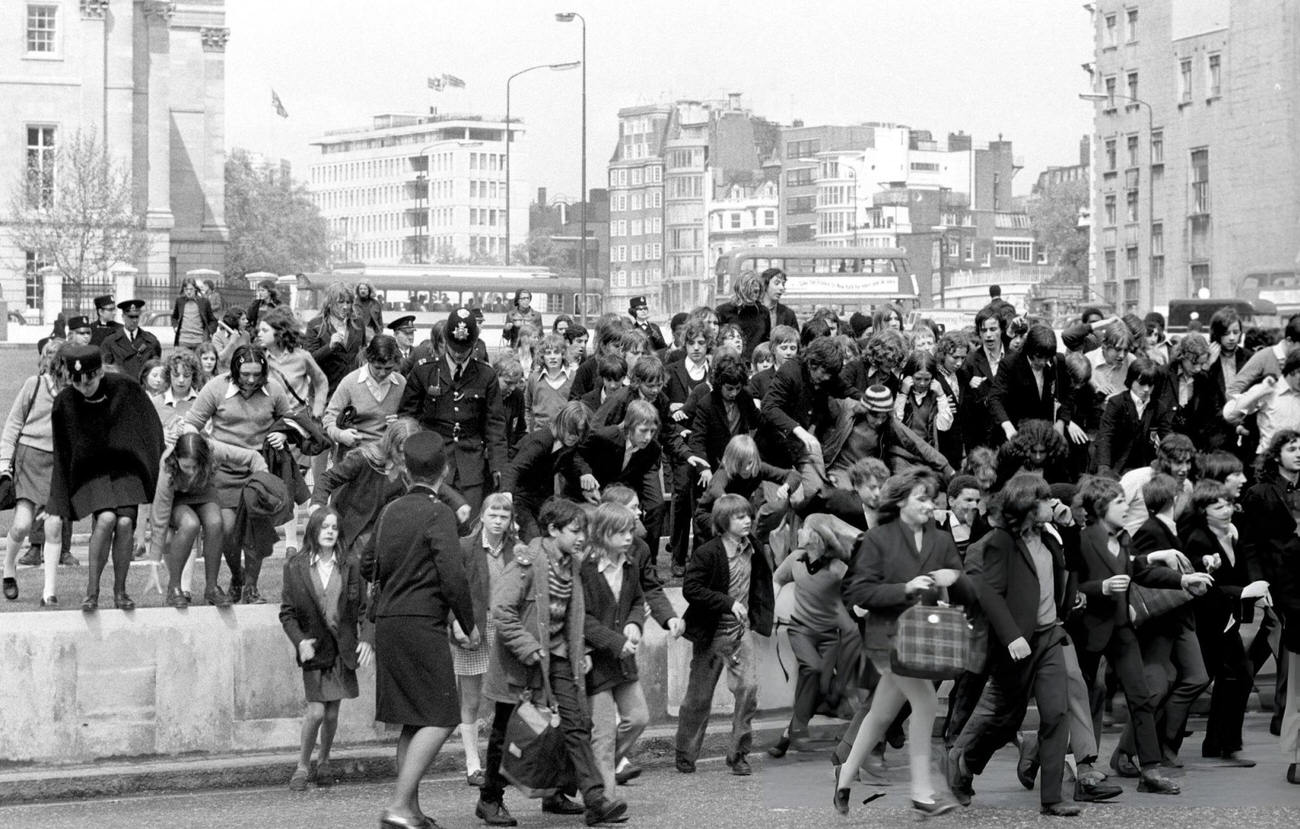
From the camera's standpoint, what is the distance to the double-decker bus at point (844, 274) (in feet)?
236

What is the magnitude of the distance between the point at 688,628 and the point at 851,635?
0.99 m

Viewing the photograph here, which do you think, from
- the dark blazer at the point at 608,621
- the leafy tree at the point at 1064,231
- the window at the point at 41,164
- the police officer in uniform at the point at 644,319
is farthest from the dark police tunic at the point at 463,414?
the leafy tree at the point at 1064,231

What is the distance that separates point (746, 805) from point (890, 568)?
5.20ft

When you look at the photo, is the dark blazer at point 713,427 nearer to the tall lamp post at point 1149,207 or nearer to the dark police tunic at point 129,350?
the dark police tunic at point 129,350

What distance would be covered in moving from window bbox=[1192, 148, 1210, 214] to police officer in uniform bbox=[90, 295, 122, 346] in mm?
71676

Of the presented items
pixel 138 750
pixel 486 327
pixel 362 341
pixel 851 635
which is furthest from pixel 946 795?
pixel 486 327

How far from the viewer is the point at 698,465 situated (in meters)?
13.8

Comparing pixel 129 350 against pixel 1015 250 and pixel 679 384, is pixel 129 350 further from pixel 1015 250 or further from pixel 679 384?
pixel 1015 250

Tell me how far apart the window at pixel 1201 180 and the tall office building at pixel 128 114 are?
4129cm

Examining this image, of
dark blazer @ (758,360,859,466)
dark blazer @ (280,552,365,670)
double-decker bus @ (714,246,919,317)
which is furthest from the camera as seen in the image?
double-decker bus @ (714,246,919,317)

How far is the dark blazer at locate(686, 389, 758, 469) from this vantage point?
46.7ft

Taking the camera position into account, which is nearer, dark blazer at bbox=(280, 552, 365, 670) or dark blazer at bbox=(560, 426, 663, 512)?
dark blazer at bbox=(280, 552, 365, 670)

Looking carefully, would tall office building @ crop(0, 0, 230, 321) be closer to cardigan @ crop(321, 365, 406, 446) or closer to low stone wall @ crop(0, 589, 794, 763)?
cardigan @ crop(321, 365, 406, 446)

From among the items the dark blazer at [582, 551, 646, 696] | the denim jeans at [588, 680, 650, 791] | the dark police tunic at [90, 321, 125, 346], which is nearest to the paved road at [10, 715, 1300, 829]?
the denim jeans at [588, 680, 650, 791]
